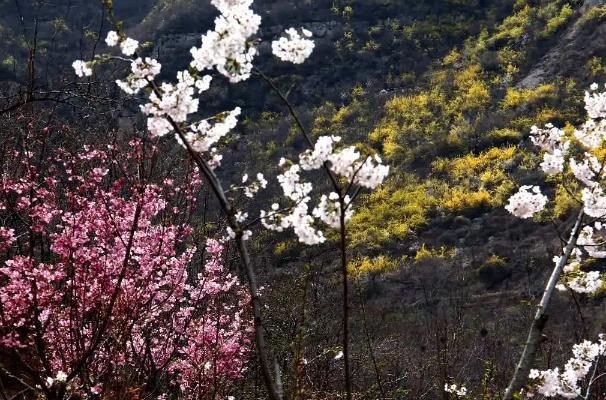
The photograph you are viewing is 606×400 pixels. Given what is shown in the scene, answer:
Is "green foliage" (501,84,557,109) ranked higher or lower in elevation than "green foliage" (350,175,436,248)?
higher

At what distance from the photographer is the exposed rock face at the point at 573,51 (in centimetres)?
2269

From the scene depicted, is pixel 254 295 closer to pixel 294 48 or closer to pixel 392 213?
pixel 294 48

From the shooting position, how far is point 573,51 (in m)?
23.3

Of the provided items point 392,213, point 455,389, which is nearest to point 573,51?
point 392,213

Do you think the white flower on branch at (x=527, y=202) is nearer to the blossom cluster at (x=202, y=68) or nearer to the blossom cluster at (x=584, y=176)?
the blossom cluster at (x=584, y=176)

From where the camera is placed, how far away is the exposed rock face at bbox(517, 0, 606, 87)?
74.4 ft

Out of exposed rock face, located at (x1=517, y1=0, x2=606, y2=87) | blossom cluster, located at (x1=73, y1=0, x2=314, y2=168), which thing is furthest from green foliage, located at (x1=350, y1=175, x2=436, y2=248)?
blossom cluster, located at (x1=73, y1=0, x2=314, y2=168)

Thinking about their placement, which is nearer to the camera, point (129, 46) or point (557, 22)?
point (129, 46)

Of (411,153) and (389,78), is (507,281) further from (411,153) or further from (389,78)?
(389,78)

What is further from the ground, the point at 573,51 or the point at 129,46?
the point at 573,51

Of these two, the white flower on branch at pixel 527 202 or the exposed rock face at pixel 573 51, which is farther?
the exposed rock face at pixel 573 51

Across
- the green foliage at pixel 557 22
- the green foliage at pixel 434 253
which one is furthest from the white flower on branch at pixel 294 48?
the green foliage at pixel 557 22

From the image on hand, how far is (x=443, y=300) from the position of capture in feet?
46.0

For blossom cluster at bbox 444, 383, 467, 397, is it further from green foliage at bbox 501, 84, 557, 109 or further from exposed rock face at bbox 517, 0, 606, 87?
exposed rock face at bbox 517, 0, 606, 87
